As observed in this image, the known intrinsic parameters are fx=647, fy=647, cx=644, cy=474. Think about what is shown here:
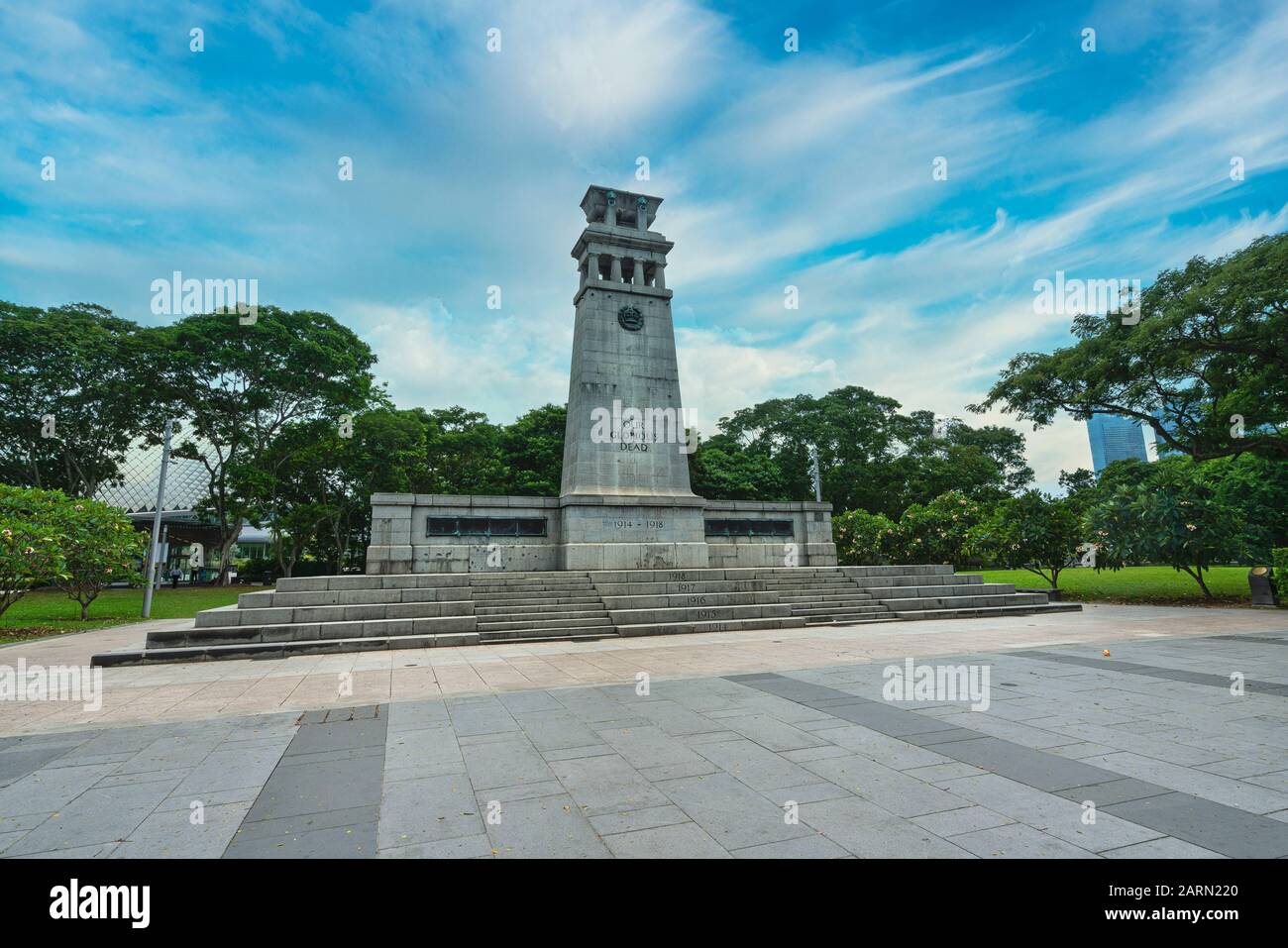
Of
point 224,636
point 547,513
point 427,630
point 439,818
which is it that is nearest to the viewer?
point 439,818

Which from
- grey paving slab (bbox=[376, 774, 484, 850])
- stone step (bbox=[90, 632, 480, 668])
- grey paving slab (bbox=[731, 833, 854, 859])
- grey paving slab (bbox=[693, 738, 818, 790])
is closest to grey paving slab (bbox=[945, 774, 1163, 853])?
grey paving slab (bbox=[693, 738, 818, 790])

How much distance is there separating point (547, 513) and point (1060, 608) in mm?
15820

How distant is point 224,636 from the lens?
12.3 m

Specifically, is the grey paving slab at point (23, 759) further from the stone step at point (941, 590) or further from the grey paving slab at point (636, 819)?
the stone step at point (941, 590)

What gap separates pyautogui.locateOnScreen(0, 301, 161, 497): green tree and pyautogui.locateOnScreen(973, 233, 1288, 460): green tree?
38917 millimetres

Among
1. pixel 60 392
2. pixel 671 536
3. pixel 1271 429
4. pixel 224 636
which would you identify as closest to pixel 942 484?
pixel 1271 429

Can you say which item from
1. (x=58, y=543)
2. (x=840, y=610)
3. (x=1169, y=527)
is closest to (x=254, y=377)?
(x=58, y=543)

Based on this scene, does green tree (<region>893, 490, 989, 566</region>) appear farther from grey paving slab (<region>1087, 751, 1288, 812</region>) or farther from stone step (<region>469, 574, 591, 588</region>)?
grey paving slab (<region>1087, 751, 1288, 812</region>)

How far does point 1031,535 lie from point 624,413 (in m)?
15.3

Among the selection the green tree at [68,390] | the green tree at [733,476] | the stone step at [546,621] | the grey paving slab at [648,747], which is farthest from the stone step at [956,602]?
the green tree at [68,390]

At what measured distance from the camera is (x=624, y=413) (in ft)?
71.9

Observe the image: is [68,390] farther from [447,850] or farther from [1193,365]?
[1193,365]

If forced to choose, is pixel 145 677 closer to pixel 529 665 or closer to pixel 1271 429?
pixel 529 665

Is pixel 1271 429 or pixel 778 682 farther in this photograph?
pixel 1271 429
